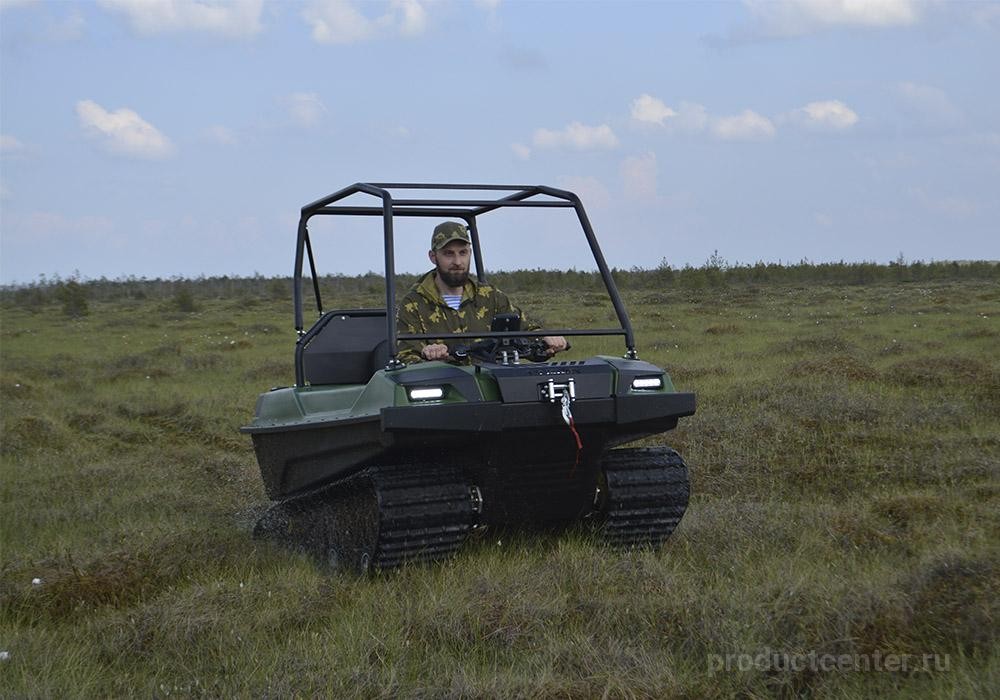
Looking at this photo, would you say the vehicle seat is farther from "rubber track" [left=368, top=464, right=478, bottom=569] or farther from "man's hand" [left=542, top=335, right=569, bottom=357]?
"rubber track" [left=368, top=464, right=478, bottom=569]

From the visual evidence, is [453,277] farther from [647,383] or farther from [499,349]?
[647,383]

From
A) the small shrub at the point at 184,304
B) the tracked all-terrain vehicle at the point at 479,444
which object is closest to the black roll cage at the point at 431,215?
the tracked all-terrain vehicle at the point at 479,444

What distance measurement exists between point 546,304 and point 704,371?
1607 cm

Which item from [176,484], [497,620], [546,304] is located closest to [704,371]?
[176,484]

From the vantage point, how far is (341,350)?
6.72 metres

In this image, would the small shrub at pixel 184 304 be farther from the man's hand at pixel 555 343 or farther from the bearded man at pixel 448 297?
the man's hand at pixel 555 343

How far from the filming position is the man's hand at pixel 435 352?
18.0 feet

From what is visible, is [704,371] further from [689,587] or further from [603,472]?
[689,587]

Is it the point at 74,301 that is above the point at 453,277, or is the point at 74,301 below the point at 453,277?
below

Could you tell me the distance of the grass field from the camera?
388 centimetres

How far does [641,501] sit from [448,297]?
168cm

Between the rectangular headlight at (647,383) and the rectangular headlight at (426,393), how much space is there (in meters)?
0.93

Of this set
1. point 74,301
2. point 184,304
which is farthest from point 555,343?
point 74,301

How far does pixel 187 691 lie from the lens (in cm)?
381
